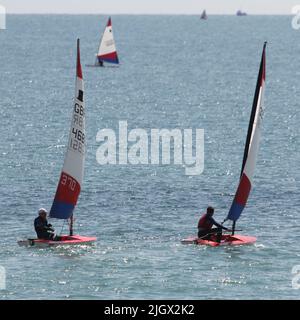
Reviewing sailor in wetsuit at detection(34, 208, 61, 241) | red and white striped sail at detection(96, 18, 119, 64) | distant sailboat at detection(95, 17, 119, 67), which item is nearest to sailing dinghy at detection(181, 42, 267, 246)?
sailor in wetsuit at detection(34, 208, 61, 241)

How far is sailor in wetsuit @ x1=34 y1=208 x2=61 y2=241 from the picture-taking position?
50688 millimetres

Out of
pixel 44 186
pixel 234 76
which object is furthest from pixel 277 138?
pixel 234 76

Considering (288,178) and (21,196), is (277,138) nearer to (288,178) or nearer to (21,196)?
(288,178)

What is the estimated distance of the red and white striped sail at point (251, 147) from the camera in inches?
2055

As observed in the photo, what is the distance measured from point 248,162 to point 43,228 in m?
9.04

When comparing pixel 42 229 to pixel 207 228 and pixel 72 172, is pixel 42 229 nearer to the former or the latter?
pixel 72 172

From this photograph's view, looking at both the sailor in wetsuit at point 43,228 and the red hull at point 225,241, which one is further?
the red hull at point 225,241

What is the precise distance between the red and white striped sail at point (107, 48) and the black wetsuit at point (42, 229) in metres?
Answer: 86.2

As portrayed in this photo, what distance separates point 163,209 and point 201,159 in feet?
64.0

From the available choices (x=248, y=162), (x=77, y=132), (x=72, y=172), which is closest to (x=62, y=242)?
(x=72, y=172)

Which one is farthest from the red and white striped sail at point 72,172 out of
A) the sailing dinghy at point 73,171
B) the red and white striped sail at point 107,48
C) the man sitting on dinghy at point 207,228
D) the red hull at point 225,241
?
the red and white striped sail at point 107,48

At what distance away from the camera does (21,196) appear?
207 ft

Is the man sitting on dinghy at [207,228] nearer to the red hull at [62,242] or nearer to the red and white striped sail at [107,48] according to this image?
the red hull at [62,242]

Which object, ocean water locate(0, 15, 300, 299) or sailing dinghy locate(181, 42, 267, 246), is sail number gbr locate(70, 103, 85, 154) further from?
sailing dinghy locate(181, 42, 267, 246)
